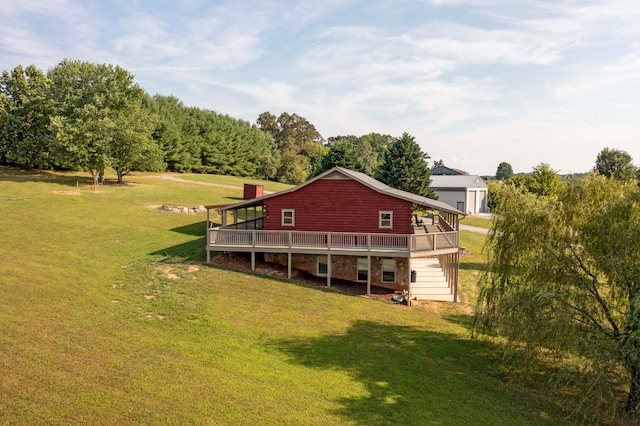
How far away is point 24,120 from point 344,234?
1905 inches

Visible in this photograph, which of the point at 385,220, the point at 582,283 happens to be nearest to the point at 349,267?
the point at 385,220

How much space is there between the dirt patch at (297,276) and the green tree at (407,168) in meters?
24.5

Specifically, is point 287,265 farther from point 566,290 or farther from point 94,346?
point 566,290

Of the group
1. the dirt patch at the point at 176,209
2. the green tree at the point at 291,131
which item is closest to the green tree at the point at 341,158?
→ the dirt patch at the point at 176,209

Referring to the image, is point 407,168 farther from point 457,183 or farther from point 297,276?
point 297,276

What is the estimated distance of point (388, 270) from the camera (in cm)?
2170

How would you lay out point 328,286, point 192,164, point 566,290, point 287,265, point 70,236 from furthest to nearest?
point 192,164
point 70,236
point 287,265
point 328,286
point 566,290

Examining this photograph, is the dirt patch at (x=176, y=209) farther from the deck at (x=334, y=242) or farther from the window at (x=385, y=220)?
the window at (x=385, y=220)

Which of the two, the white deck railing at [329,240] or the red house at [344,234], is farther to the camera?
the red house at [344,234]

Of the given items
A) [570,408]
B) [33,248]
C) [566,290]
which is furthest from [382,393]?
[33,248]

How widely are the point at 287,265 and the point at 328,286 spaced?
319cm

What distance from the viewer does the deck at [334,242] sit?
19906 millimetres

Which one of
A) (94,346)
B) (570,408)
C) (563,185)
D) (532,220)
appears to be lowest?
(570,408)

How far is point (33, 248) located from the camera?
21.5 meters
